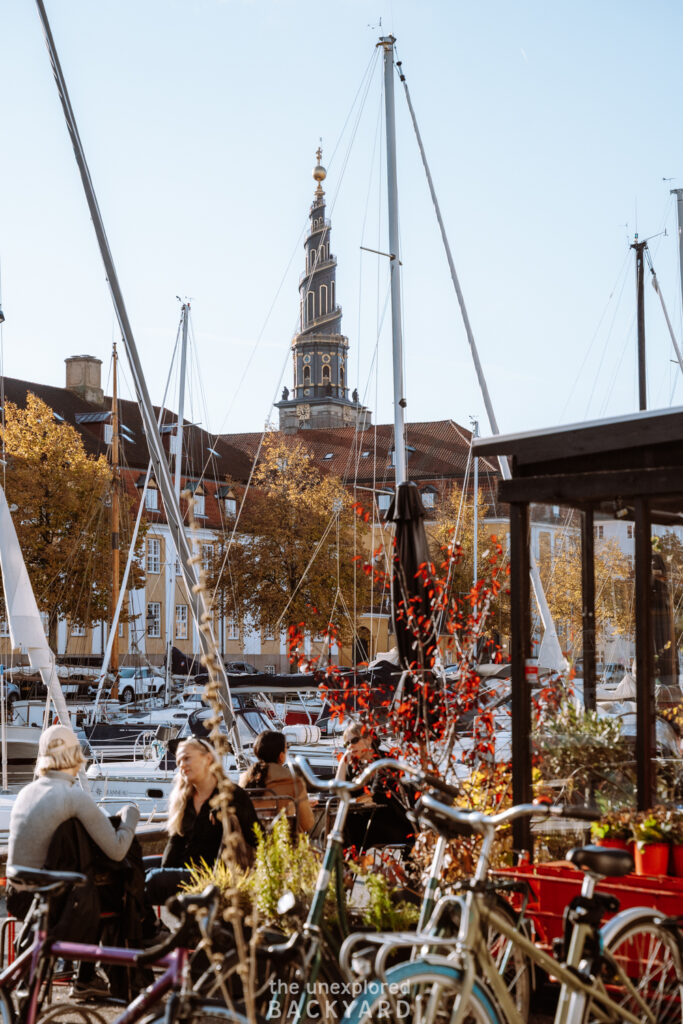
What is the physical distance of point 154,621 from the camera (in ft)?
215

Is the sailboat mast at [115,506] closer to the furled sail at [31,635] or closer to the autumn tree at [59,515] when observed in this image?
the autumn tree at [59,515]

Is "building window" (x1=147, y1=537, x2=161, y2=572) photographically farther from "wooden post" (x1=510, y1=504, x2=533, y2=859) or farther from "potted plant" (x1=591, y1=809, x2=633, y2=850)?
"potted plant" (x1=591, y1=809, x2=633, y2=850)

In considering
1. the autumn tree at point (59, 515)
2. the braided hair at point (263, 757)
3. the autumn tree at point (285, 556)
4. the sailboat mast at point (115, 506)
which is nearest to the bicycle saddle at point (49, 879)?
the braided hair at point (263, 757)

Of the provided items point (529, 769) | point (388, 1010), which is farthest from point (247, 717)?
point (388, 1010)

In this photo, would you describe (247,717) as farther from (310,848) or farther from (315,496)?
(315,496)

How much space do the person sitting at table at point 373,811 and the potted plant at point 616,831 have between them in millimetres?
2264

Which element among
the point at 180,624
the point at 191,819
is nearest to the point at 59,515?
the point at 180,624

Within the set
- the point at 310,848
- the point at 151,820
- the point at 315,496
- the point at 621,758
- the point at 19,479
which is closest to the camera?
the point at 310,848

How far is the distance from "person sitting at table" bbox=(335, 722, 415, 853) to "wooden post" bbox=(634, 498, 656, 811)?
7.79 feet

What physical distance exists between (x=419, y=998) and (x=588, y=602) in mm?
3276

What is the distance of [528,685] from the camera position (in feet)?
21.6

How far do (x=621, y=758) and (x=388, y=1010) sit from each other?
2.56m

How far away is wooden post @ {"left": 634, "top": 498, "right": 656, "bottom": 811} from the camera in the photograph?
20.6 feet

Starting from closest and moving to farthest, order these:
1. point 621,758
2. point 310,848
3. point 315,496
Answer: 1. point 310,848
2. point 621,758
3. point 315,496
